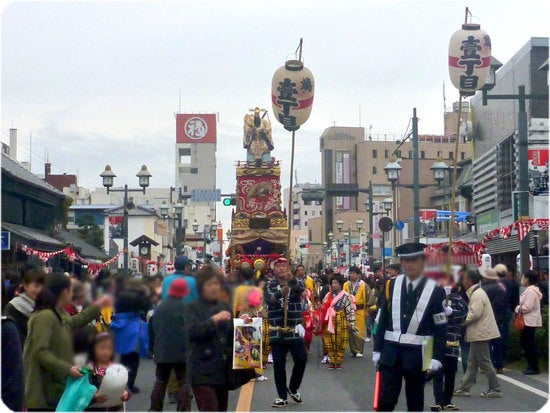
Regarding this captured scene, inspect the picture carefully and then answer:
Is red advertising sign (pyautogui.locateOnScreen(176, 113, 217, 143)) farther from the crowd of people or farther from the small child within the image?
the small child

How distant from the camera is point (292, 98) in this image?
13891 millimetres

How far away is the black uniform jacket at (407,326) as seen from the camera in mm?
7250

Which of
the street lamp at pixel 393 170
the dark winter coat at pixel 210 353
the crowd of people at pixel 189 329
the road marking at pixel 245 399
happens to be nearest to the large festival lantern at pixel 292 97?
the road marking at pixel 245 399

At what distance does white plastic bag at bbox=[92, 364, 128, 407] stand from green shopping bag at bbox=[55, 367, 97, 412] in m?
0.09

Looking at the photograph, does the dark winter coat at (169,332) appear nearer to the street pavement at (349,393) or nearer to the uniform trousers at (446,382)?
the street pavement at (349,393)

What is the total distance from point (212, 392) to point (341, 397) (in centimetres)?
452

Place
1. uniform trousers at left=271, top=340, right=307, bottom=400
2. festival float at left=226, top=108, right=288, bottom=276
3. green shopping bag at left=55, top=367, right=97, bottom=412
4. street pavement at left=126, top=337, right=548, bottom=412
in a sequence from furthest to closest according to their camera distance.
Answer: festival float at left=226, top=108, right=288, bottom=276 → street pavement at left=126, top=337, right=548, bottom=412 → uniform trousers at left=271, top=340, right=307, bottom=400 → green shopping bag at left=55, top=367, right=97, bottom=412

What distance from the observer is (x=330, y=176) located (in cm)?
11000

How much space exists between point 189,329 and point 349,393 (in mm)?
5389

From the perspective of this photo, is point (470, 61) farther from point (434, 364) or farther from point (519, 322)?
point (434, 364)

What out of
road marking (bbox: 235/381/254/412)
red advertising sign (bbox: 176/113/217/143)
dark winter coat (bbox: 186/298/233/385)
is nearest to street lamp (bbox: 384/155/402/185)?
road marking (bbox: 235/381/254/412)

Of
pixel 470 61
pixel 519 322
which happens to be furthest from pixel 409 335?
pixel 470 61

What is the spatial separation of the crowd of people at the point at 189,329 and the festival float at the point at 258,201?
84.9 feet

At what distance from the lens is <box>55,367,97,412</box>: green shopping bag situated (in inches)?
243
